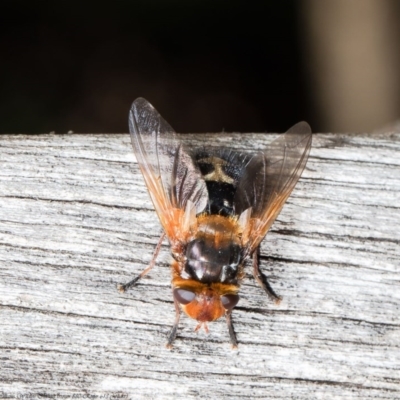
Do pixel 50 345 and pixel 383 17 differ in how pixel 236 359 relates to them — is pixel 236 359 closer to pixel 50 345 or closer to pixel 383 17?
pixel 50 345

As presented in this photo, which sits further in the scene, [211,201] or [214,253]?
[211,201]

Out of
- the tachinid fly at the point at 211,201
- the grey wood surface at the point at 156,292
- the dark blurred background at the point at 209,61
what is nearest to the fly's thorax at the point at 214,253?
the tachinid fly at the point at 211,201

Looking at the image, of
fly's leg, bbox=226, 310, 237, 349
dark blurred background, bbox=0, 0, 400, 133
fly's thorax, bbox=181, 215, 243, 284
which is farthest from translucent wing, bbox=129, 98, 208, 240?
A: dark blurred background, bbox=0, 0, 400, 133

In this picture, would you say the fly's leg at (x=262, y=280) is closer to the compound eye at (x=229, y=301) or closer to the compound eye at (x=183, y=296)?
the compound eye at (x=229, y=301)

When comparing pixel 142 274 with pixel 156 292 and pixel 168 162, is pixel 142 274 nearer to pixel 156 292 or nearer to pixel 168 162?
pixel 156 292

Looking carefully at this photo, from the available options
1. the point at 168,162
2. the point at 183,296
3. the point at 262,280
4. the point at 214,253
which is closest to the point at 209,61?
the point at 168,162

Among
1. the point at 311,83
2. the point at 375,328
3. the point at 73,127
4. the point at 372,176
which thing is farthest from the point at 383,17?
the point at 375,328
